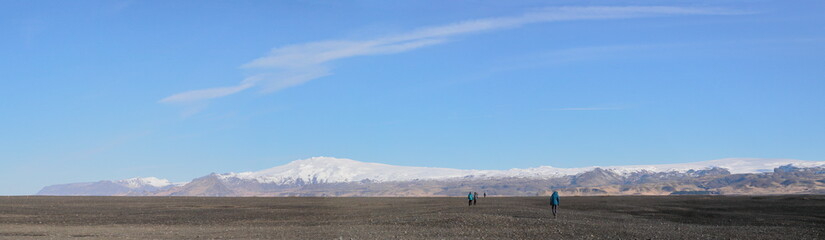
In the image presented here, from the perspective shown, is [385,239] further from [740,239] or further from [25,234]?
[25,234]

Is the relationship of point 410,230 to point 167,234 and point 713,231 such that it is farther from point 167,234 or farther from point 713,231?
point 713,231

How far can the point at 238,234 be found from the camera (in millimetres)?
35281

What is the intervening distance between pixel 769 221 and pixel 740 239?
16156 mm

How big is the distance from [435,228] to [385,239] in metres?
6.90

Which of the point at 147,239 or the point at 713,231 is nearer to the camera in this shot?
the point at 147,239

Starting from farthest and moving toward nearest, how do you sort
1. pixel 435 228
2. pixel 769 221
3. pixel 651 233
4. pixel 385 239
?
pixel 769 221 < pixel 435 228 < pixel 651 233 < pixel 385 239

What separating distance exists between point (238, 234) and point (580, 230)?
16156 mm

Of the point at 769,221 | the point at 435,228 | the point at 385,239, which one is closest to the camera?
the point at 385,239

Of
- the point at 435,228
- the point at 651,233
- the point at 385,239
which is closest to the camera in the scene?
the point at 385,239

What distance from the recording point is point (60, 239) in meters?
32.1

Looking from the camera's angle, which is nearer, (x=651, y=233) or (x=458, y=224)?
(x=651, y=233)

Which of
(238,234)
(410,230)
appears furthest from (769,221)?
(238,234)

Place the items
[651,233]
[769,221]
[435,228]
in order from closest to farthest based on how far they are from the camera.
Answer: [651,233] → [435,228] → [769,221]

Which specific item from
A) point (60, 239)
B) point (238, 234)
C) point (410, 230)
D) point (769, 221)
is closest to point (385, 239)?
point (410, 230)
